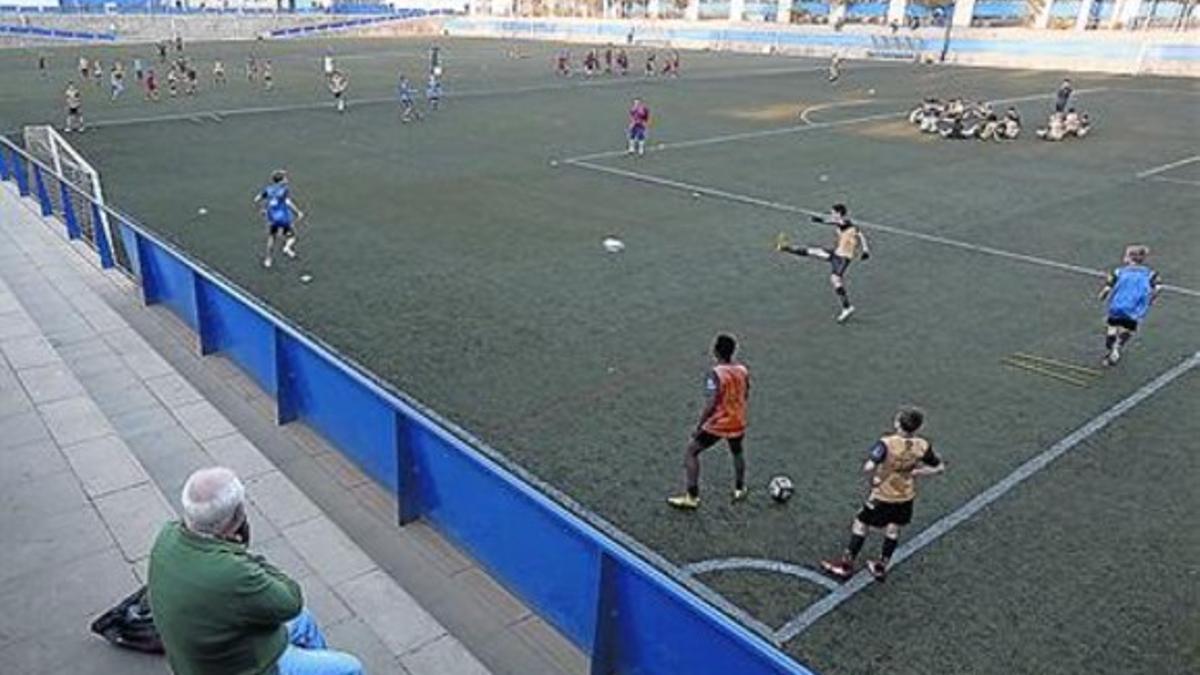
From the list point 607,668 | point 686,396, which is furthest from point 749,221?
point 607,668

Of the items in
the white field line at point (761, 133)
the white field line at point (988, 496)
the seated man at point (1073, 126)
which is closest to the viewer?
the white field line at point (988, 496)

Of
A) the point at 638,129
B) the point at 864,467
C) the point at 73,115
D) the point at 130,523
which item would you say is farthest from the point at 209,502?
the point at 73,115

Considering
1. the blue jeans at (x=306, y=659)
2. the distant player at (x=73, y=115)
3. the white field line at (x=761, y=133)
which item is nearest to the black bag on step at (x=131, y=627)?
the blue jeans at (x=306, y=659)

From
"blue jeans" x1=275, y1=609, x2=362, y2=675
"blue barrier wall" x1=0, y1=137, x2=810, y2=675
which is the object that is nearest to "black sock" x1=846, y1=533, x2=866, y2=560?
"blue barrier wall" x1=0, y1=137, x2=810, y2=675

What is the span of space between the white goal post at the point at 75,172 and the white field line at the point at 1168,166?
27549mm

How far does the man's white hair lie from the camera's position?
3533 millimetres

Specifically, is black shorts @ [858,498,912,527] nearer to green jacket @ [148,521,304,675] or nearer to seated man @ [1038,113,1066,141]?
green jacket @ [148,521,304,675]

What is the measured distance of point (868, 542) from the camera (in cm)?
770

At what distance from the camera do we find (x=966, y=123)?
32156 mm

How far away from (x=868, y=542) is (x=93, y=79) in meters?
54.2

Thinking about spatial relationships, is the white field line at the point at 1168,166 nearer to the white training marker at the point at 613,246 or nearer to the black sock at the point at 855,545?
the white training marker at the point at 613,246

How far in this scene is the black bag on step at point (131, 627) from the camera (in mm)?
5617

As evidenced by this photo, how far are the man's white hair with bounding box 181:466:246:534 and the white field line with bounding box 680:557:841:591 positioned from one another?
4531 mm

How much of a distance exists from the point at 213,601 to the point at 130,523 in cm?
437
